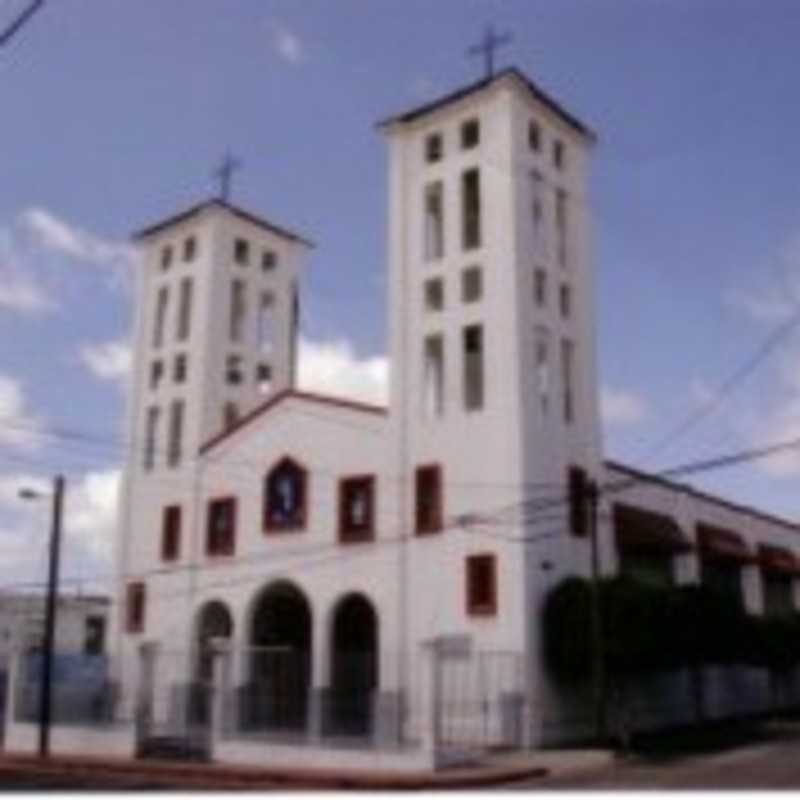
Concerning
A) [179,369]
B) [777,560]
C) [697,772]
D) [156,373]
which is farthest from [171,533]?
[697,772]

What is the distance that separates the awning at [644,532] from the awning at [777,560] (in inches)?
337

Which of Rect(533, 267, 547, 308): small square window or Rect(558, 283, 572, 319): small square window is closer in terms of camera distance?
Rect(533, 267, 547, 308): small square window

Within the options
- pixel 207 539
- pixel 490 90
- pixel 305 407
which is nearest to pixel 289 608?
pixel 207 539

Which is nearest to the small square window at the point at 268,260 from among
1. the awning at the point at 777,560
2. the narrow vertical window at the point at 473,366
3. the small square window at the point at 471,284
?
the small square window at the point at 471,284

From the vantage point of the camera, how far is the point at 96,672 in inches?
1914

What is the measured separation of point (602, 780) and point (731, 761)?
4.66 meters

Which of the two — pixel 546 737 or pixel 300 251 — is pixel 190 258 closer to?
pixel 300 251

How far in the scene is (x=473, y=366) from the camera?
42000 millimetres

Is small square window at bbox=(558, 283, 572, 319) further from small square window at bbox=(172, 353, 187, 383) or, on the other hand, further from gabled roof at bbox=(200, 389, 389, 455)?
small square window at bbox=(172, 353, 187, 383)

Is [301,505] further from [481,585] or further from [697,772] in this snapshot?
[697,772]

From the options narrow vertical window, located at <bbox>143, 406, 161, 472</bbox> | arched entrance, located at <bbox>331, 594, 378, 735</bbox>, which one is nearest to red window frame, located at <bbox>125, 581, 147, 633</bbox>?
narrow vertical window, located at <bbox>143, 406, 161, 472</bbox>

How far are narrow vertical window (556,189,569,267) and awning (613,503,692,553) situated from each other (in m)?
8.02

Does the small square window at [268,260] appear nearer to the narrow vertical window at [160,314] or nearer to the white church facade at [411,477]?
the white church facade at [411,477]

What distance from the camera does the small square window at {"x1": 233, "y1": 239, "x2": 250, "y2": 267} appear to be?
171ft
